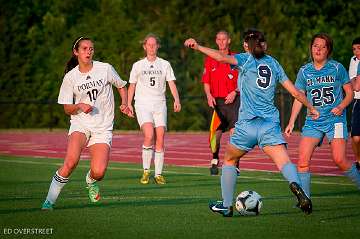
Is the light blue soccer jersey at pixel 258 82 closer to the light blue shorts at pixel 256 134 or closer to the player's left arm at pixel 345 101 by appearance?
the light blue shorts at pixel 256 134

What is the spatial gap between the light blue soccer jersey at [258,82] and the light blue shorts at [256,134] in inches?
2.7

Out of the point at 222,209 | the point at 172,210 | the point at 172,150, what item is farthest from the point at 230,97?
the point at 172,150

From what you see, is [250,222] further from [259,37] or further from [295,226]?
[259,37]

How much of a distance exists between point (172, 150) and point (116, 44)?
1377cm

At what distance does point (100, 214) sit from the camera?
41.6ft

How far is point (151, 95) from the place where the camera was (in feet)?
58.6

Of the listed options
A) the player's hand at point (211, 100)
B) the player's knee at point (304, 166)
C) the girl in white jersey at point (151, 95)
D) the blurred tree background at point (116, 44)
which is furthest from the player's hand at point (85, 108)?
the blurred tree background at point (116, 44)

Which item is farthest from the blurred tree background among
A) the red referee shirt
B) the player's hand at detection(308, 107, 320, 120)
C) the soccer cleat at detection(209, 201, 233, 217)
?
the soccer cleat at detection(209, 201, 233, 217)

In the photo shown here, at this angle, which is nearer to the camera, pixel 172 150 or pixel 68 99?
pixel 68 99

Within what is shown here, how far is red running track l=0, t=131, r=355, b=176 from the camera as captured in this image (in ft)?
71.7

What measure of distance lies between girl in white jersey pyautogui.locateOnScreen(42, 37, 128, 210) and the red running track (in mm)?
6707

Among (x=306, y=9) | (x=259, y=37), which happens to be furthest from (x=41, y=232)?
(x=306, y=9)

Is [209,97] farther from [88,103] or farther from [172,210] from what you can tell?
[172,210]

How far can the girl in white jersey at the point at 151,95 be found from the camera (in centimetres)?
1773
